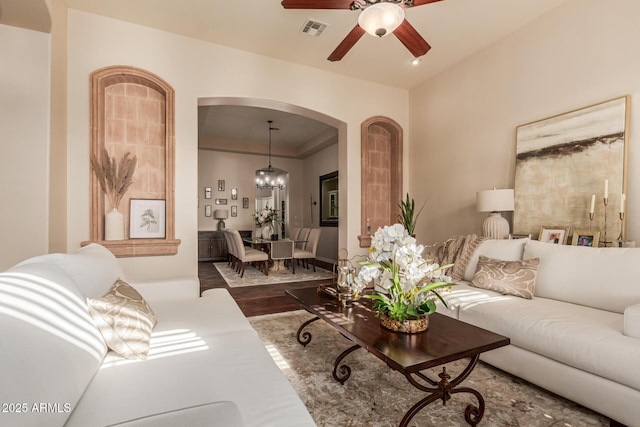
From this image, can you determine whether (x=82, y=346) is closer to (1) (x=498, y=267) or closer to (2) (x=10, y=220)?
(2) (x=10, y=220)

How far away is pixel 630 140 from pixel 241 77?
13.1 ft

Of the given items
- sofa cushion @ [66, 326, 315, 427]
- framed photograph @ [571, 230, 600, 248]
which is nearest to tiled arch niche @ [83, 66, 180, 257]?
sofa cushion @ [66, 326, 315, 427]

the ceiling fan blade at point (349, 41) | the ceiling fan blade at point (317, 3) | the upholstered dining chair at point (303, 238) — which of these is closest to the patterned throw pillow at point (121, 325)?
the ceiling fan blade at point (317, 3)

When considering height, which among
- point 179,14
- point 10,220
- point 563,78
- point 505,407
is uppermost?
point 179,14

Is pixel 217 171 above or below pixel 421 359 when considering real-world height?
above

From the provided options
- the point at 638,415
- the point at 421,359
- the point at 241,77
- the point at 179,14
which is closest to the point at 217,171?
the point at 241,77

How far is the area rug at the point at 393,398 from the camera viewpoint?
5.35 ft

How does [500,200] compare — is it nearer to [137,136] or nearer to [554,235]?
[554,235]

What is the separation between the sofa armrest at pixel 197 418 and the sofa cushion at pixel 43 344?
10.1 inches

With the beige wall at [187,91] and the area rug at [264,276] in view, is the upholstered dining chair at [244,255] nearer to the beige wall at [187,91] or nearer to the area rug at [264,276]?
the area rug at [264,276]

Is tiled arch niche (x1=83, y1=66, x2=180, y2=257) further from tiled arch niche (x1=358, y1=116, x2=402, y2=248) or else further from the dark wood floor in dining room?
tiled arch niche (x1=358, y1=116, x2=402, y2=248)

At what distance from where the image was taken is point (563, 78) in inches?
121

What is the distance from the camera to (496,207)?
328cm

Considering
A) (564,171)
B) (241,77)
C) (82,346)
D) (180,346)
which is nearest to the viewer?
(82,346)
